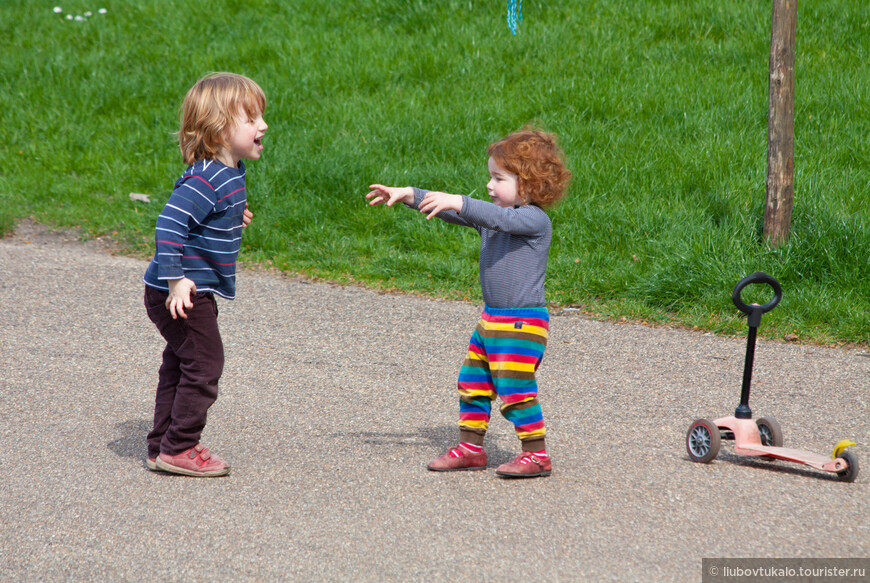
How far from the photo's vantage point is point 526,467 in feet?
11.5

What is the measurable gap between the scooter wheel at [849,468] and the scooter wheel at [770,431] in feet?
0.94

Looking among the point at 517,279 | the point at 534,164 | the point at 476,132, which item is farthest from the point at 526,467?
the point at 476,132

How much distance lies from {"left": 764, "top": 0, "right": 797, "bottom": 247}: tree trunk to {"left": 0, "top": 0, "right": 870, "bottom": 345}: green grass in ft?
0.51

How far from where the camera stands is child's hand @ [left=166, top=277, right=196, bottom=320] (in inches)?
129

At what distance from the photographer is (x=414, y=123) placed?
8570 mm

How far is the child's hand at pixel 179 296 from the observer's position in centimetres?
328

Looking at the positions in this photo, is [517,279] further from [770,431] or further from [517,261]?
[770,431]

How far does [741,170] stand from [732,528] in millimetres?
4681

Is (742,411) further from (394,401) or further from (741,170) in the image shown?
(741,170)

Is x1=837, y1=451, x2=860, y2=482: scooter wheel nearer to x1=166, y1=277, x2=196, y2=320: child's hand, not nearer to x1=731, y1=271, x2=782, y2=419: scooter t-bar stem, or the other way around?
x1=731, y1=271, x2=782, y2=419: scooter t-bar stem

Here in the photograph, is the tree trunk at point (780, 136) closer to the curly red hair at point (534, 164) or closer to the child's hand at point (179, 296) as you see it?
the curly red hair at point (534, 164)

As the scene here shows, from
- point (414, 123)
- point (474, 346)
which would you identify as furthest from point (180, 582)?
point (414, 123)

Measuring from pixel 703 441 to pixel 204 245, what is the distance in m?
2.16

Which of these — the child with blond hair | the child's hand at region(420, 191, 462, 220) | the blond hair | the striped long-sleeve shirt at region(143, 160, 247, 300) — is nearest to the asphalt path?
the child with blond hair
